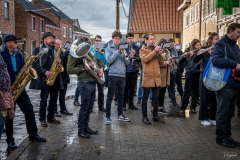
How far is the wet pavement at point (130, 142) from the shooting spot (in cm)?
545

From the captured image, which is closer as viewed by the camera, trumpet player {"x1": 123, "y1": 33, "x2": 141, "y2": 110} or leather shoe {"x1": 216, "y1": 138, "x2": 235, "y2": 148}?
leather shoe {"x1": 216, "y1": 138, "x2": 235, "y2": 148}

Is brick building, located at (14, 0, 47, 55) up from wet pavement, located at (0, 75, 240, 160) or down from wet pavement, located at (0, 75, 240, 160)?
up

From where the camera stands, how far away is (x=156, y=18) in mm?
32875

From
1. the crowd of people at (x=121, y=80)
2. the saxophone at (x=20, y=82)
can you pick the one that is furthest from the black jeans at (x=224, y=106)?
the saxophone at (x=20, y=82)

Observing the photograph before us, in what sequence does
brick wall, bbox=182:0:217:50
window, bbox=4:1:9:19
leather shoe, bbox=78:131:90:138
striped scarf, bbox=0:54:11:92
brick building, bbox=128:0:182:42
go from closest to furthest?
striped scarf, bbox=0:54:11:92 < leather shoe, bbox=78:131:90:138 < brick wall, bbox=182:0:217:50 < brick building, bbox=128:0:182:42 < window, bbox=4:1:9:19

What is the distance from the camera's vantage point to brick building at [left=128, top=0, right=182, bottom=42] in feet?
106

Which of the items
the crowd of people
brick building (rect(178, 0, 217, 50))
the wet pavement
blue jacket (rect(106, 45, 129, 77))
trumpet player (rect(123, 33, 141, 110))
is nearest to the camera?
the wet pavement

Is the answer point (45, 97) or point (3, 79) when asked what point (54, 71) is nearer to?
point (45, 97)

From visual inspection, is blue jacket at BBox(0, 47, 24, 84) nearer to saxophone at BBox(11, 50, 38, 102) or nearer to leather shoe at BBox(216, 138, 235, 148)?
saxophone at BBox(11, 50, 38, 102)

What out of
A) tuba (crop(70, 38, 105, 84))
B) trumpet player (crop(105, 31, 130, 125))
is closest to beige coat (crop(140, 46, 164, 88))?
trumpet player (crop(105, 31, 130, 125))

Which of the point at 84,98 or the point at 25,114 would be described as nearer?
the point at 25,114

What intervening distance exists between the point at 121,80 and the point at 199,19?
16465 mm

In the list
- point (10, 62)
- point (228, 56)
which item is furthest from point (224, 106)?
point (10, 62)

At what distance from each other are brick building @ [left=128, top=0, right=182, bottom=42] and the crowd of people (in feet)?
70.6
